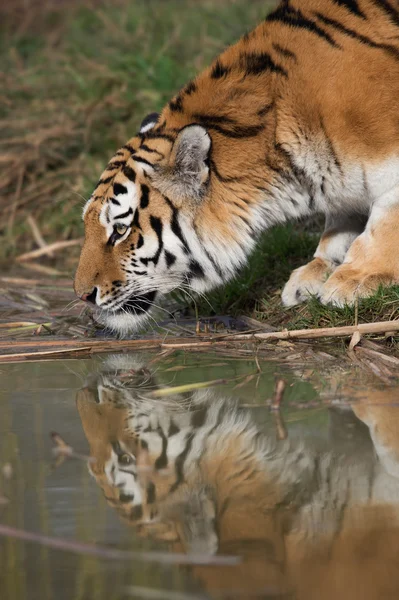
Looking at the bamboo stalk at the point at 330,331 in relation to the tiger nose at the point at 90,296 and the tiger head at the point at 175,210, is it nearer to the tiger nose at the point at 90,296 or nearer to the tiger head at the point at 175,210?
the tiger head at the point at 175,210

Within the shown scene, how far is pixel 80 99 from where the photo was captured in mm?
6609

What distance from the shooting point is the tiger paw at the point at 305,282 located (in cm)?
392

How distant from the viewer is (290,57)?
3.65 meters

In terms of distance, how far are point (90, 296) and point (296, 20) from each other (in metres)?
1.36

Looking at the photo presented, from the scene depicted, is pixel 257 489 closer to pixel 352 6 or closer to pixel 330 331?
pixel 330 331

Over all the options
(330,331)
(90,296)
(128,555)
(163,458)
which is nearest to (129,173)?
(90,296)

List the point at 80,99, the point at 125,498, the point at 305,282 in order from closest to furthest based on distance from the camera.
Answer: the point at 125,498, the point at 305,282, the point at 80,99

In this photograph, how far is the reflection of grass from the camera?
19.8ft

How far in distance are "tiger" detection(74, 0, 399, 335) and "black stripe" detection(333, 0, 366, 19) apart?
0.06 ft

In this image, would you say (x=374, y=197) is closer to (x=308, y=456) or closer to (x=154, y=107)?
(x=308, y=456)

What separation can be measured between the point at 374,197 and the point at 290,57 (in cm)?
62

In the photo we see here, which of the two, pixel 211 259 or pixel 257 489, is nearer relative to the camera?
pixel 257 489

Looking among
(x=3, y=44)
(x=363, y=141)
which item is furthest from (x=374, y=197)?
(x=3, y=44)

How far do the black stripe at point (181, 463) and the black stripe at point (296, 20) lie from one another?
1879 millimetres
